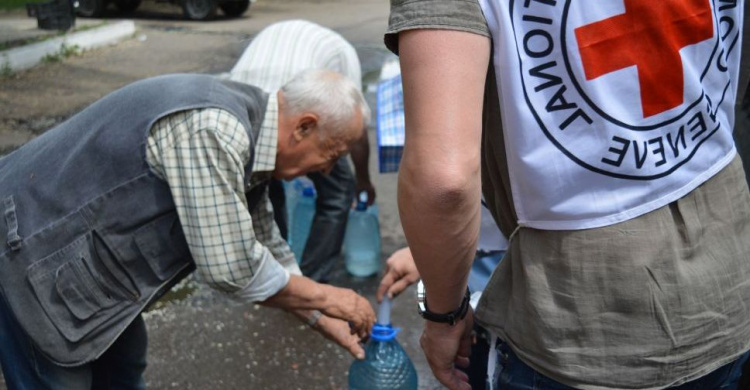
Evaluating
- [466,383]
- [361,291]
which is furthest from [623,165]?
[361,291]

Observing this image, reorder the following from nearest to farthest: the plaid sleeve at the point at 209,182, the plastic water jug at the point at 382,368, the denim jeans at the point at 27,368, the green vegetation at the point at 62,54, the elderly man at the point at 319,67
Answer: the plaid sleeve at the point at 209,182 → the denim jeans at the point at 27,368 → the plastic water jug at the point at 382,368 → the elderly man at the point at 319,67 → the green vegetation at the point at 62,54

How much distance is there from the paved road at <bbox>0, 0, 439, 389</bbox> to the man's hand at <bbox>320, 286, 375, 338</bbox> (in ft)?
3.07

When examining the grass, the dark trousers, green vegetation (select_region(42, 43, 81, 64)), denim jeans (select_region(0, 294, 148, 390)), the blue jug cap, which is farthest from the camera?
the grass

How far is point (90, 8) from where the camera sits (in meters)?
12.3

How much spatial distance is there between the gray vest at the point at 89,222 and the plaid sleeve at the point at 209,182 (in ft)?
Answer: 0.14

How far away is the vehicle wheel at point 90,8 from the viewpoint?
12281 millimetres

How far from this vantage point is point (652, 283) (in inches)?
51.4

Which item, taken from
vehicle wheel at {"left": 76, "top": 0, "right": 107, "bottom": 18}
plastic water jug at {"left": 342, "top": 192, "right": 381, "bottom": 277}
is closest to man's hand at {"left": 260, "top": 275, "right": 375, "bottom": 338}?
plastic water jug at {"left": 342, "top": 192, "right": 381, "bottom": 277}

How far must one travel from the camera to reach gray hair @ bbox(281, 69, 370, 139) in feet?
7.75

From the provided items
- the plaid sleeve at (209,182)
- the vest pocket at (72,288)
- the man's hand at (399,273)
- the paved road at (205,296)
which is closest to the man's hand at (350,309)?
the man's hand at (399,273)

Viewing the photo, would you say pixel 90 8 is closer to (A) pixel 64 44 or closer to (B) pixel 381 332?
(A) pixel 64 44

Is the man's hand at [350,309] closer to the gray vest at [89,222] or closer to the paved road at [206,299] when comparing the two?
the gray vest at [89,222]

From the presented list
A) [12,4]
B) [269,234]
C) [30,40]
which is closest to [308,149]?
[269,234]

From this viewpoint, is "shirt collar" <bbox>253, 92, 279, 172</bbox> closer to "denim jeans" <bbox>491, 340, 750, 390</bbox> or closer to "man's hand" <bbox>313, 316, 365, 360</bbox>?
"man's hand" <bbox>313, 316, 365, 360</bbox>
